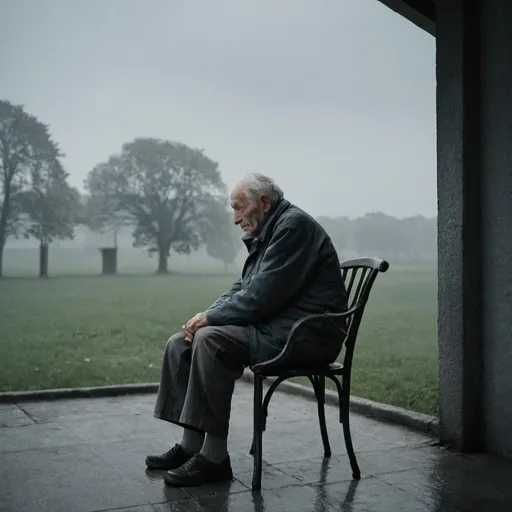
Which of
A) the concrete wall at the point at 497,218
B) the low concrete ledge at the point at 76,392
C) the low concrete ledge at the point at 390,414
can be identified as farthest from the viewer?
the low concrete ledge at the point at 76,392

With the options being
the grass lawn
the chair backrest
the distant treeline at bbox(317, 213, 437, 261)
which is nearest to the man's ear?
the chair backrest

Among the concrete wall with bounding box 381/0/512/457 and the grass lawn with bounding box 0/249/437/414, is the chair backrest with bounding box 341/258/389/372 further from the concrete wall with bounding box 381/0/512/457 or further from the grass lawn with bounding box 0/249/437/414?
the grass lawn with bounding box 0/249/437/414

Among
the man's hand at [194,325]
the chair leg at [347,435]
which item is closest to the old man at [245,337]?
the man's hand at [194,325]

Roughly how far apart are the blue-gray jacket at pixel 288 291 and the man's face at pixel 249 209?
0.40ft

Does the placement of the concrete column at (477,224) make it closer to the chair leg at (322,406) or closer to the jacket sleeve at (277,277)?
the chair leg at (322,406)

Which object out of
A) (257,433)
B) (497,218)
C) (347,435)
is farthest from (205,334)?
(497,218)

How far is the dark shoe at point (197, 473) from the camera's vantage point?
2990 mm

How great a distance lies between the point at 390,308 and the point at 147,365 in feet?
11.8

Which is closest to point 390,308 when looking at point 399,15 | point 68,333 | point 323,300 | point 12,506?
point 68,333

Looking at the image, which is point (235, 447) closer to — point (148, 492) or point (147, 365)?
point (148, 492)

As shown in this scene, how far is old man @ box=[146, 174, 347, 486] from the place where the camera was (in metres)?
2.99

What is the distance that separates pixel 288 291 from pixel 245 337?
29 cm

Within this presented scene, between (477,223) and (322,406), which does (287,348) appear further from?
(477,223)

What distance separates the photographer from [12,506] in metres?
2.76
